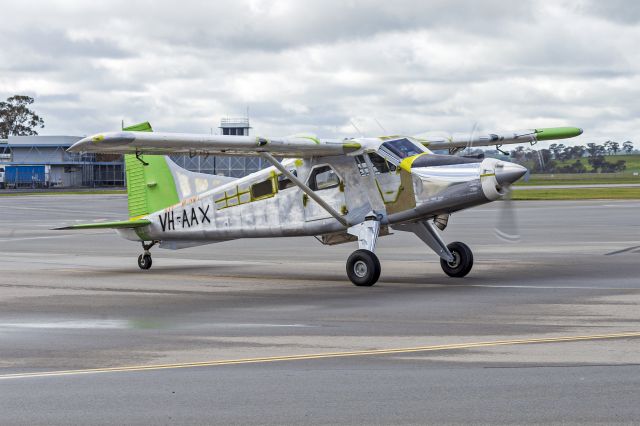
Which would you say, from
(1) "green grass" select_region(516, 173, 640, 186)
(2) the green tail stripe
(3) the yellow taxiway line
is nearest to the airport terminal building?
(1) "green grass" select_region(516, 173, 640, 186)

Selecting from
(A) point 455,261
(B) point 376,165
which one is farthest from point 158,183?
(A) point 455,261

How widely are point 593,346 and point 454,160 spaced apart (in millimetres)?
7464

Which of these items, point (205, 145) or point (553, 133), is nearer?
point (205, 145)

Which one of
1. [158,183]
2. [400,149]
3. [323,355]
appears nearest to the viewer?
[323,355]

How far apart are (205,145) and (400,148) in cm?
355

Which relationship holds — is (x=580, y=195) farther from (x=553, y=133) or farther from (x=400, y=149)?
(x=400, y=149)

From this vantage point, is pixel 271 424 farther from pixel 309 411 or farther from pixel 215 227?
pixel 215 227

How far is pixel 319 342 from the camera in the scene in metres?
11.5

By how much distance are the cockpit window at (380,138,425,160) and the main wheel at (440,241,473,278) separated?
6.50 feet

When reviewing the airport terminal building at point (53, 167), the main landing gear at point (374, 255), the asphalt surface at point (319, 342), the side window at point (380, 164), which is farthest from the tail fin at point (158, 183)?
the airport terminal building at point (53, 167)

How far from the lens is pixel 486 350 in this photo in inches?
420

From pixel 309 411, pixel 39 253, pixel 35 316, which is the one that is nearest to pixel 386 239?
pixel 39 253

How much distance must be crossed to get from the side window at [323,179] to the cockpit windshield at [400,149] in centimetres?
107

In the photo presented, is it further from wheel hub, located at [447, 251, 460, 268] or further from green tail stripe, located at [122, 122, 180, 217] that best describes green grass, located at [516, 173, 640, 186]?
wheel hub, located at [447, 251, 460, 268]
